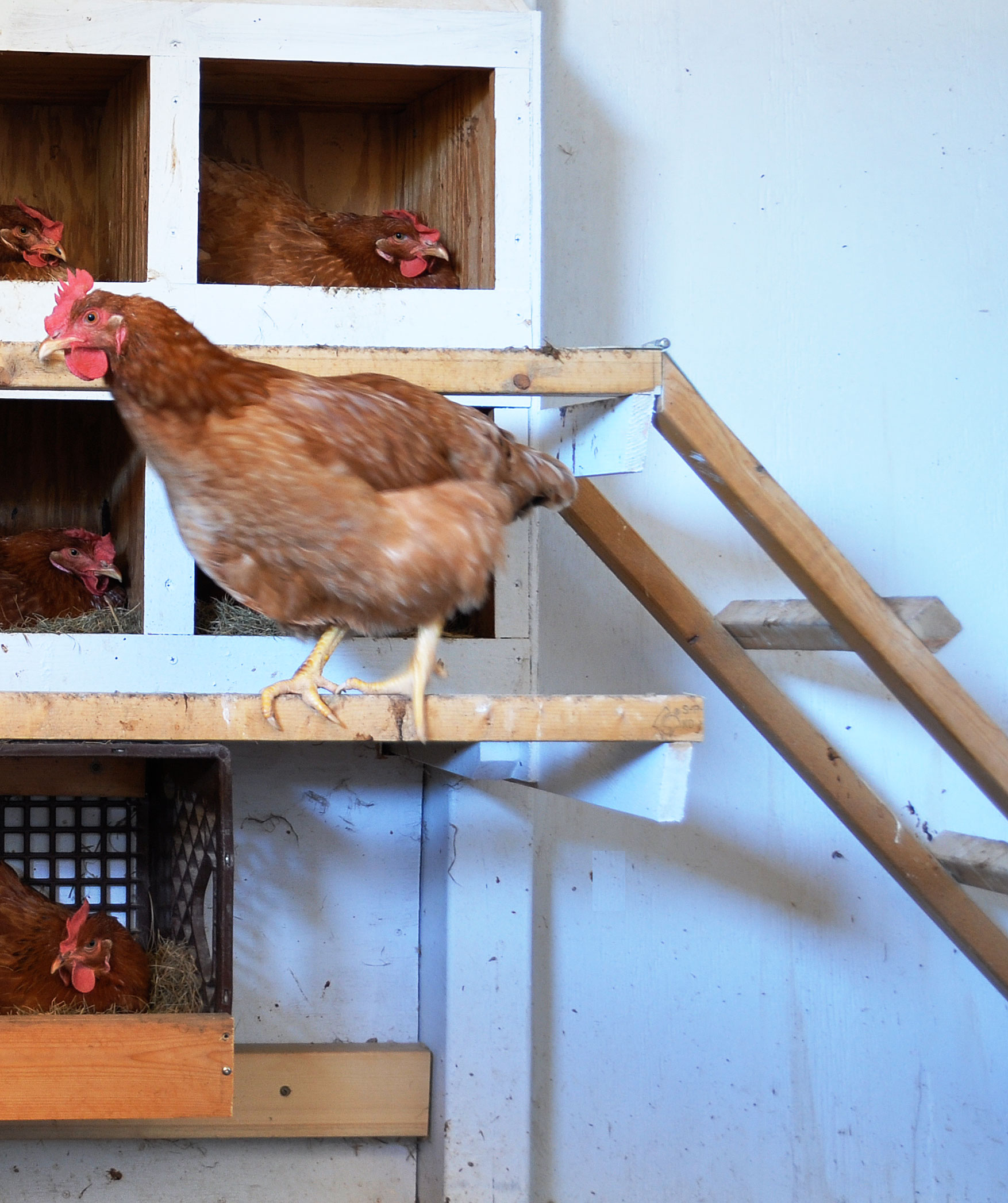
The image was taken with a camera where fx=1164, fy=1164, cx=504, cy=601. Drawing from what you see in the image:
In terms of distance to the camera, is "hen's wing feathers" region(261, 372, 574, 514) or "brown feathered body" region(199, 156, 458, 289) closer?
"hen's wing feathers" region(261, 372, 574, 514)

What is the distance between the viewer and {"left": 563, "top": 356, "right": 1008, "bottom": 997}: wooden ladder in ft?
5.25

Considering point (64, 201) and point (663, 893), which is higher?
point (64, 201)

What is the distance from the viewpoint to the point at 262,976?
2.26 m

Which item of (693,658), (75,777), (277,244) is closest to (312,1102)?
(75,777)

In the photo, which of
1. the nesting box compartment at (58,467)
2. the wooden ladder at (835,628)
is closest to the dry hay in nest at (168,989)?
the nesting box compartment at (58,467)

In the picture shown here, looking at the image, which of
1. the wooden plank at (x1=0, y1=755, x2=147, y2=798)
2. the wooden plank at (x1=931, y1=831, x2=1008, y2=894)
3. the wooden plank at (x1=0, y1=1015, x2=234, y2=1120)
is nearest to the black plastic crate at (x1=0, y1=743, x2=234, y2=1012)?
the wooden plank at (x1=0, y1=755, x2=147, y2=798)

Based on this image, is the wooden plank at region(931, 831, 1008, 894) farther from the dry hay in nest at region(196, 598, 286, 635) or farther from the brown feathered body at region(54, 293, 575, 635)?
the dry hay in nest at region(196, 598, 286, 635)

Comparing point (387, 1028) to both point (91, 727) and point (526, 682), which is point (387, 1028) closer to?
point (526, 682)

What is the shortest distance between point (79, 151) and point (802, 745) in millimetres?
1863

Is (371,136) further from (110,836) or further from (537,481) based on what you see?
(110,836)

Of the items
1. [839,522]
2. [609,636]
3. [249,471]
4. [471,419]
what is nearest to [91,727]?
[249,471]

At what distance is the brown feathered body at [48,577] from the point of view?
85.5 inches

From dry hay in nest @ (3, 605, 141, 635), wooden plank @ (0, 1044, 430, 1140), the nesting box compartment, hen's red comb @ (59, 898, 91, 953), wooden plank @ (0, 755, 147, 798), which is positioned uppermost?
the nesting box compartment

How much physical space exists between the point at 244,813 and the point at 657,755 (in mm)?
1136
